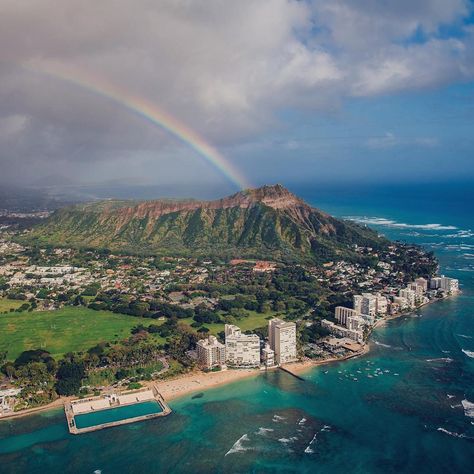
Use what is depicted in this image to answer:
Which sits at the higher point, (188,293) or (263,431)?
(188,293)

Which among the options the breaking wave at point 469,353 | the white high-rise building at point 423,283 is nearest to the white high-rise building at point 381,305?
the white high-rise building at point 423,283

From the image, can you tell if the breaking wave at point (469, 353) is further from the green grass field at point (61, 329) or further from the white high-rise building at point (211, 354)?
the green grass field at point (61, 329)

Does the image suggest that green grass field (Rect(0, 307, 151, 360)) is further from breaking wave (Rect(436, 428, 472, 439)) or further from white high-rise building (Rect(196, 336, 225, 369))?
breaking wave (Rect(436, 428, 472, 439))

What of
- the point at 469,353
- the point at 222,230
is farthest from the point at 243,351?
the point at 222,230

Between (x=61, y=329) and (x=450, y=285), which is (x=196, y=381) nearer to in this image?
(x=61, y=329)

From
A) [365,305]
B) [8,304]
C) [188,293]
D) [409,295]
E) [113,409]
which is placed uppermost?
[188,293]

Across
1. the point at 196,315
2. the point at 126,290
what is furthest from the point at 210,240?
the point at 196,315
